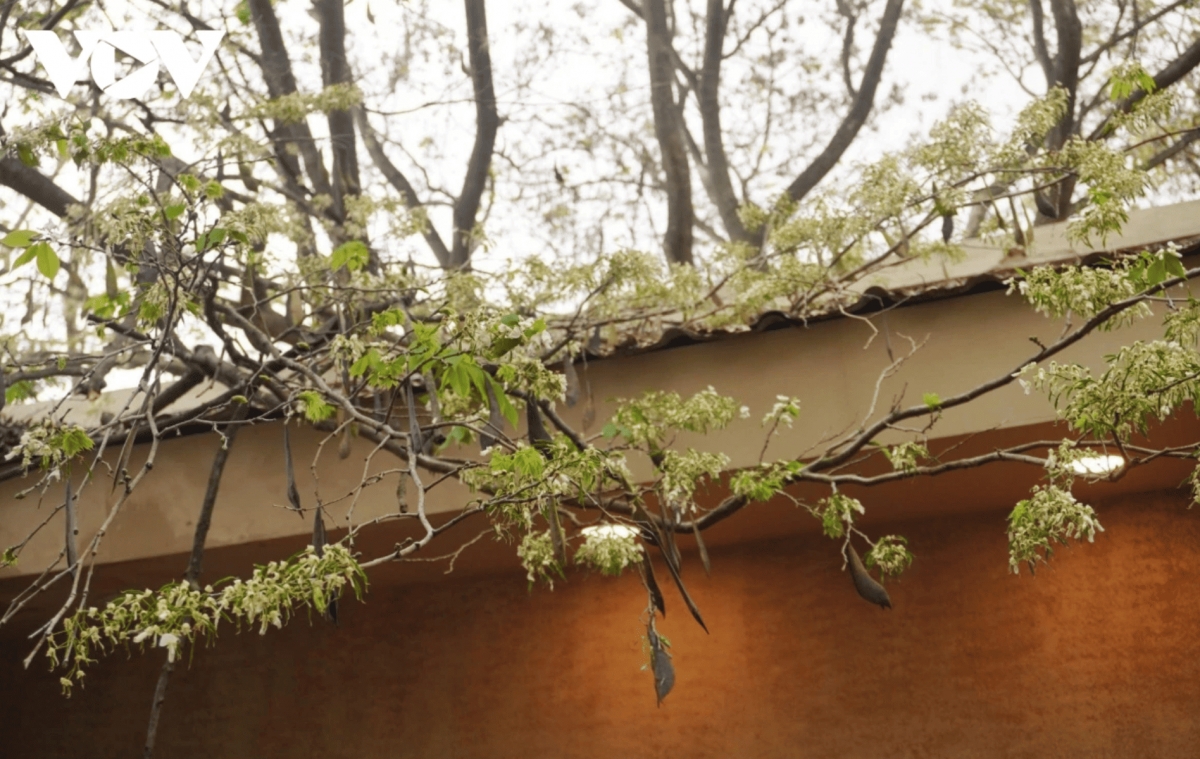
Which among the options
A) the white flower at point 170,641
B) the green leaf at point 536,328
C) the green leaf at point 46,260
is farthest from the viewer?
the green leaf at point 536,328

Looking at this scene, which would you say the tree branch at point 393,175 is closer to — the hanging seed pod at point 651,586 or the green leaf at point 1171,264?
the hanging seed pod at point 651,586

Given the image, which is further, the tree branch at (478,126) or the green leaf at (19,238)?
the tree branch at (478,126)

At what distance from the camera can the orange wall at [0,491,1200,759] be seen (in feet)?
17.8

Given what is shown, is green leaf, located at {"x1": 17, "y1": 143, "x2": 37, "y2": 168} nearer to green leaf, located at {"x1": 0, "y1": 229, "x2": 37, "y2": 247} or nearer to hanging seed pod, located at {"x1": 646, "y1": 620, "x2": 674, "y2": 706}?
green leaf, located at {"x1": 0, "y1": 229, "x2": 37, "y2": 247}

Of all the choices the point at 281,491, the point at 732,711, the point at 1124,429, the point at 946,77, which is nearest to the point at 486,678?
the point at 732,711

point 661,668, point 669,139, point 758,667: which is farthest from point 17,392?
point 758,667

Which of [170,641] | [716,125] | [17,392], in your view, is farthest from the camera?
[716,125]

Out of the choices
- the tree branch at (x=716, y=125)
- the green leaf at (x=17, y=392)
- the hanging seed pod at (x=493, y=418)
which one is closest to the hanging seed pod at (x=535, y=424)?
the hanging seed pod at (x=493, y=418)

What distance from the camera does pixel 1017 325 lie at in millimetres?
4355

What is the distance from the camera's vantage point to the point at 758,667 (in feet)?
18.9

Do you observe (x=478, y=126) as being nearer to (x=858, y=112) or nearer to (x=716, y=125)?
(x=716, y=125)

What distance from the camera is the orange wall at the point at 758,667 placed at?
17.8 ft

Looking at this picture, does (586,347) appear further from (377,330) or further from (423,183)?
(423,183)

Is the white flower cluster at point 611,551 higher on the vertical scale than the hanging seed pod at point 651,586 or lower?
higher
